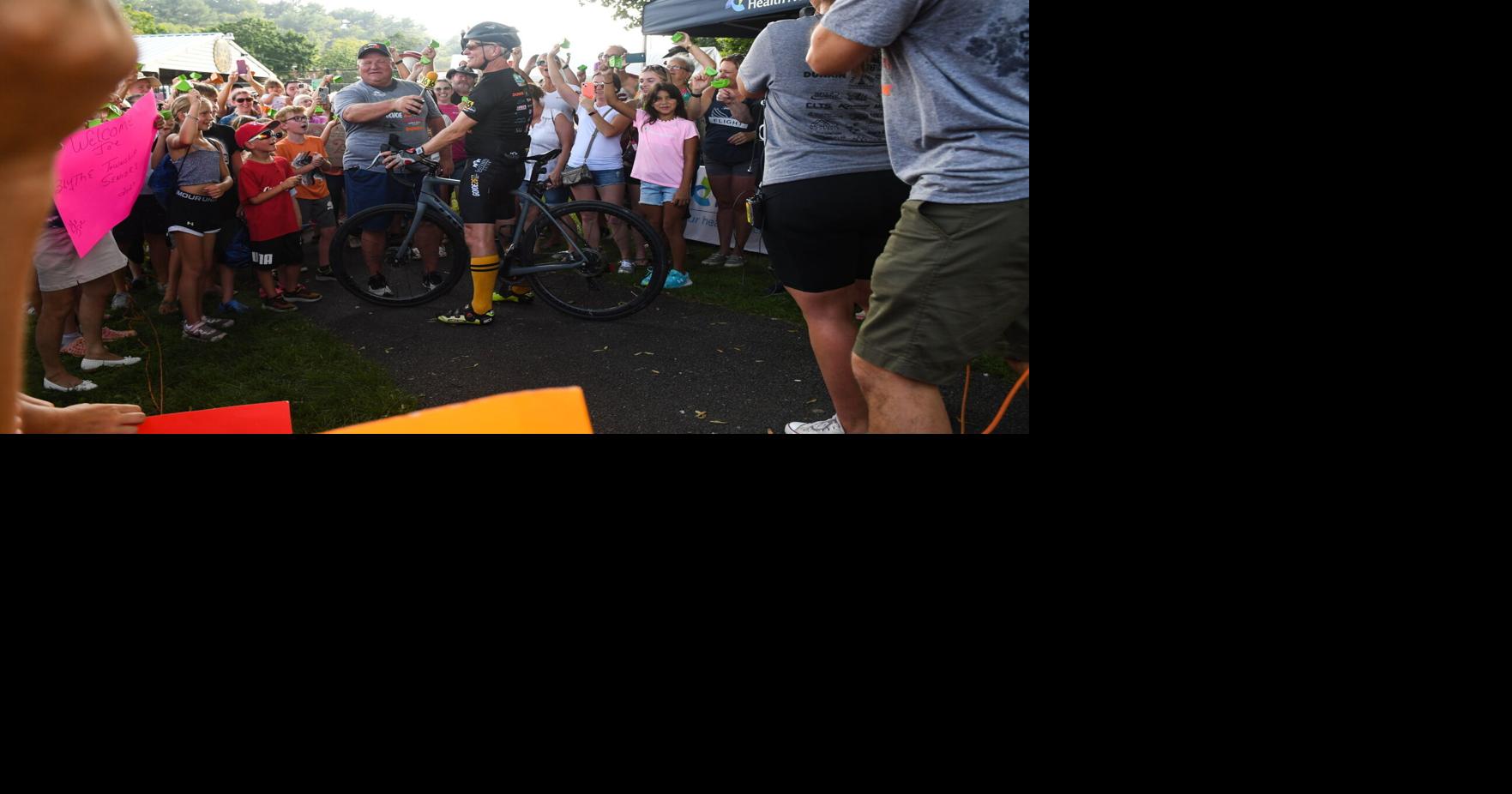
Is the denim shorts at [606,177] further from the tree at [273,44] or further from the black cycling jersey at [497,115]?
the tree at [273,44]

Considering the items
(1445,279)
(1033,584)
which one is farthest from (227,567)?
(1445,279)

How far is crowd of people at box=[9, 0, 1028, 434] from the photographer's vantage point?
1854 mm

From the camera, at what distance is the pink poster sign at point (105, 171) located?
1762 millimetres

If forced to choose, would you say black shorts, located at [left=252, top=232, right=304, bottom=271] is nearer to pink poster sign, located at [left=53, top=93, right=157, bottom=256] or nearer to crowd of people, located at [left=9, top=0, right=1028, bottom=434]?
crowd of people, located at [left=9, top=0, right=1028, bottom=434]

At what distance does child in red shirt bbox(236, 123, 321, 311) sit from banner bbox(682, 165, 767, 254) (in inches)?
140

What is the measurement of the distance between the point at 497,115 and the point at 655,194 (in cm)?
214

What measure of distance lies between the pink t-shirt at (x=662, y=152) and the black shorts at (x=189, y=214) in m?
3.15

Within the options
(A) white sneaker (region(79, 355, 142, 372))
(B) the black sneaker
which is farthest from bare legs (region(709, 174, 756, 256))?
(A) white sneaker (region(79, 355, 142, 372))

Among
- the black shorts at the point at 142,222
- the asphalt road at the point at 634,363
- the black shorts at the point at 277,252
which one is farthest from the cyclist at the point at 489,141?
the black shorts at the point at 142,222

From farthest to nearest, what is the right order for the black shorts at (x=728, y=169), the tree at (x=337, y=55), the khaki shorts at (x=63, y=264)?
the tree at (x=337, y=55), the black shorts at (x=728, y=169), the khaki shorts at (x=63, y=264)

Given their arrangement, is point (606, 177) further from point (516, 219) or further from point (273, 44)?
point (273, 44)


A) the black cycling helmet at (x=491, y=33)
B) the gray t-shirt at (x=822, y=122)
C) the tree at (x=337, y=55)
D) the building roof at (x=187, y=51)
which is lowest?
the gray t-shirt at (x=822, y=122)

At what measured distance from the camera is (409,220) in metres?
6.24

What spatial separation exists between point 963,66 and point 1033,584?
1.67 m
